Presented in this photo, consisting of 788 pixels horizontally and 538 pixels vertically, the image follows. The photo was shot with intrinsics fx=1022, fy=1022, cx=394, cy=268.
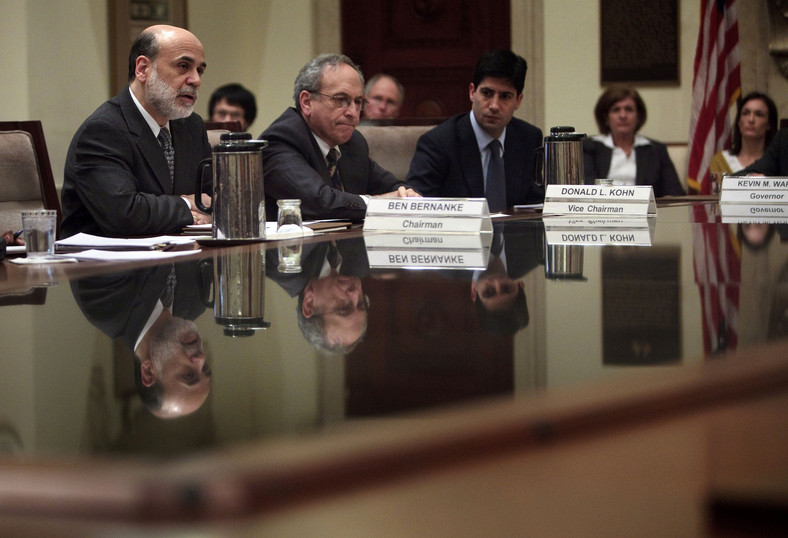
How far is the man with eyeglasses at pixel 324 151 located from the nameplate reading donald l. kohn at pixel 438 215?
744 millimetres

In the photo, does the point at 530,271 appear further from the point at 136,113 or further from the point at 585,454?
the point at 136,113

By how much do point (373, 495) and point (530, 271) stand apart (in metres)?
1.07

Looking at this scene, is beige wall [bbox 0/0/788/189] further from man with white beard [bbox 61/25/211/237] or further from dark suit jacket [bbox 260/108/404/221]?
man with white beard [bbox 61/25/211/237]

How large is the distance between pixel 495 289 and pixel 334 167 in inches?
99.2

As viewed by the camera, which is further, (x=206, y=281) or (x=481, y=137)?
(x=481, y=137)

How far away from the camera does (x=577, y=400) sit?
1.96 feet

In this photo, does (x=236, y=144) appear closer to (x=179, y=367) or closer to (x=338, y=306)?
(x=338, y=306)

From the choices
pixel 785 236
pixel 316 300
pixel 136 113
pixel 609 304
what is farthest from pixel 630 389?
pixel 136 113

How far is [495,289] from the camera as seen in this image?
51.8 inches

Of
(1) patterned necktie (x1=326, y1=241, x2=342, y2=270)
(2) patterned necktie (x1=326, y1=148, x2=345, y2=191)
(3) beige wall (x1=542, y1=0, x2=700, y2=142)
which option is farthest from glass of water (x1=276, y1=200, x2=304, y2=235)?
(3) beige wall (x1=542, y1=0, x2=700, y2=142)

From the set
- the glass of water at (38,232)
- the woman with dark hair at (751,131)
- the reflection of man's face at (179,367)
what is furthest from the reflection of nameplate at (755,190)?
the woman with dark hair at (751,131)

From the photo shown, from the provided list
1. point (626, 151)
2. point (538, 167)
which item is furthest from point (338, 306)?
point (626, 151)

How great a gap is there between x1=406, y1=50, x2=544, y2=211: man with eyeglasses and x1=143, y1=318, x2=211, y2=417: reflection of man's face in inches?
126

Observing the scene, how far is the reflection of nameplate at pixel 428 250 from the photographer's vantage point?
1.68m
